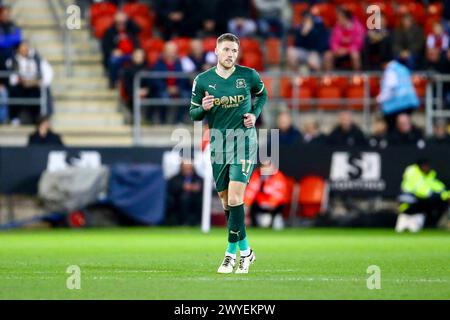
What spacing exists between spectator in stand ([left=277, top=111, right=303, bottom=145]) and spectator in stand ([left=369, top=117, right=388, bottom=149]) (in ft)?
4.84

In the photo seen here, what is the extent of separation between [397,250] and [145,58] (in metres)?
12.0

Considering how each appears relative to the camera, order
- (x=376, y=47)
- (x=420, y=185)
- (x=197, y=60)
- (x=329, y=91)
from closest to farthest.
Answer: (x=420, y=185)
(x=329, y=91)
(x=197, y=60)
(x=376, y=47)

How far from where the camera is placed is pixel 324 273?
12.9 meters

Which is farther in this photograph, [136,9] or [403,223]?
[136,9]

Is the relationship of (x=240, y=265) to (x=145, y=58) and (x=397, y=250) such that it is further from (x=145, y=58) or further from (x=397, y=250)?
(x=145, y=58)

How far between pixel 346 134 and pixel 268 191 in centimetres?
222

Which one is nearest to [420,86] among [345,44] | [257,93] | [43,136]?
[345,44]

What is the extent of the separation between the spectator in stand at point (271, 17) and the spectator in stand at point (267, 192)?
5519mm

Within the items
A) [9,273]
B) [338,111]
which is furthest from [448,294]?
[338,111]

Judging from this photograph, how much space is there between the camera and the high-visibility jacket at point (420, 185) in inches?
905

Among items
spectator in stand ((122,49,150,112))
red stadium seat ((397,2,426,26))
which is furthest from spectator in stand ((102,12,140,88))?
red stadium seat ((397,2,426,26))

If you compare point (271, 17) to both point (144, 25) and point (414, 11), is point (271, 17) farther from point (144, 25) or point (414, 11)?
point (414, 11)

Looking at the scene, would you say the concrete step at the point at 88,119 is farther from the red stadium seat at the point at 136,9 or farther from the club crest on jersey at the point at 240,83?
the club crest on jersey at the point at 240,83

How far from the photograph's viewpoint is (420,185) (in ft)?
75.6
